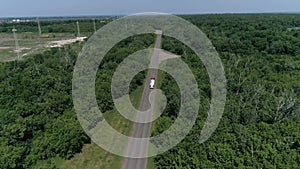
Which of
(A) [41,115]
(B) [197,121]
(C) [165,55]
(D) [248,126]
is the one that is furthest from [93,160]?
(C) [165,55]

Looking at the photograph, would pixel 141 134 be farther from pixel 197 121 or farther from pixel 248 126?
pixel 248 126

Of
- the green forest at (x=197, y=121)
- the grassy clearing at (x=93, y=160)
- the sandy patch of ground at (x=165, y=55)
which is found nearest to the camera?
the green forest at (x=197, y=121)

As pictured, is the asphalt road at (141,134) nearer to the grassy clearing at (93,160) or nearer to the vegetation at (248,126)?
the grassy clearing at (93,160)

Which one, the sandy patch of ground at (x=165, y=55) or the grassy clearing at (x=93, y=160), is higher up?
the sandy patch of ground at (x=165, y=55)

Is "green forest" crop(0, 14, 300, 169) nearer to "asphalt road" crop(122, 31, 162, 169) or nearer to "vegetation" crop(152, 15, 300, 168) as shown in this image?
"vegetation" crop(152, 15, 300, 168)

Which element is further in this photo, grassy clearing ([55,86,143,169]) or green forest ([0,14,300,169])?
grassy clearing ([55,86,143,169])

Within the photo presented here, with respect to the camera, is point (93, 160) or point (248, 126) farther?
point (93, 160)

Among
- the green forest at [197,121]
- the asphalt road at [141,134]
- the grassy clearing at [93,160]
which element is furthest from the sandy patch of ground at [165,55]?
the grassy clearing at [93,160]

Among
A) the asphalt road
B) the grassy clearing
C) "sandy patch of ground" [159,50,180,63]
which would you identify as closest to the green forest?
the grassy clearing

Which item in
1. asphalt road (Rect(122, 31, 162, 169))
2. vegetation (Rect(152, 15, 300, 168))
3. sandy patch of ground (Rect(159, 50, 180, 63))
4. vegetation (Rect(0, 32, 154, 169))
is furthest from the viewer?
sandy patch of ground (Rect(159, 50, 180, 63))

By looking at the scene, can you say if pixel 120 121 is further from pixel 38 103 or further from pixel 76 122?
pixel 38 103

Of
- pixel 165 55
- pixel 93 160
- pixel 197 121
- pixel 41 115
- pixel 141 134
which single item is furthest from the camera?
pixel 165 55
